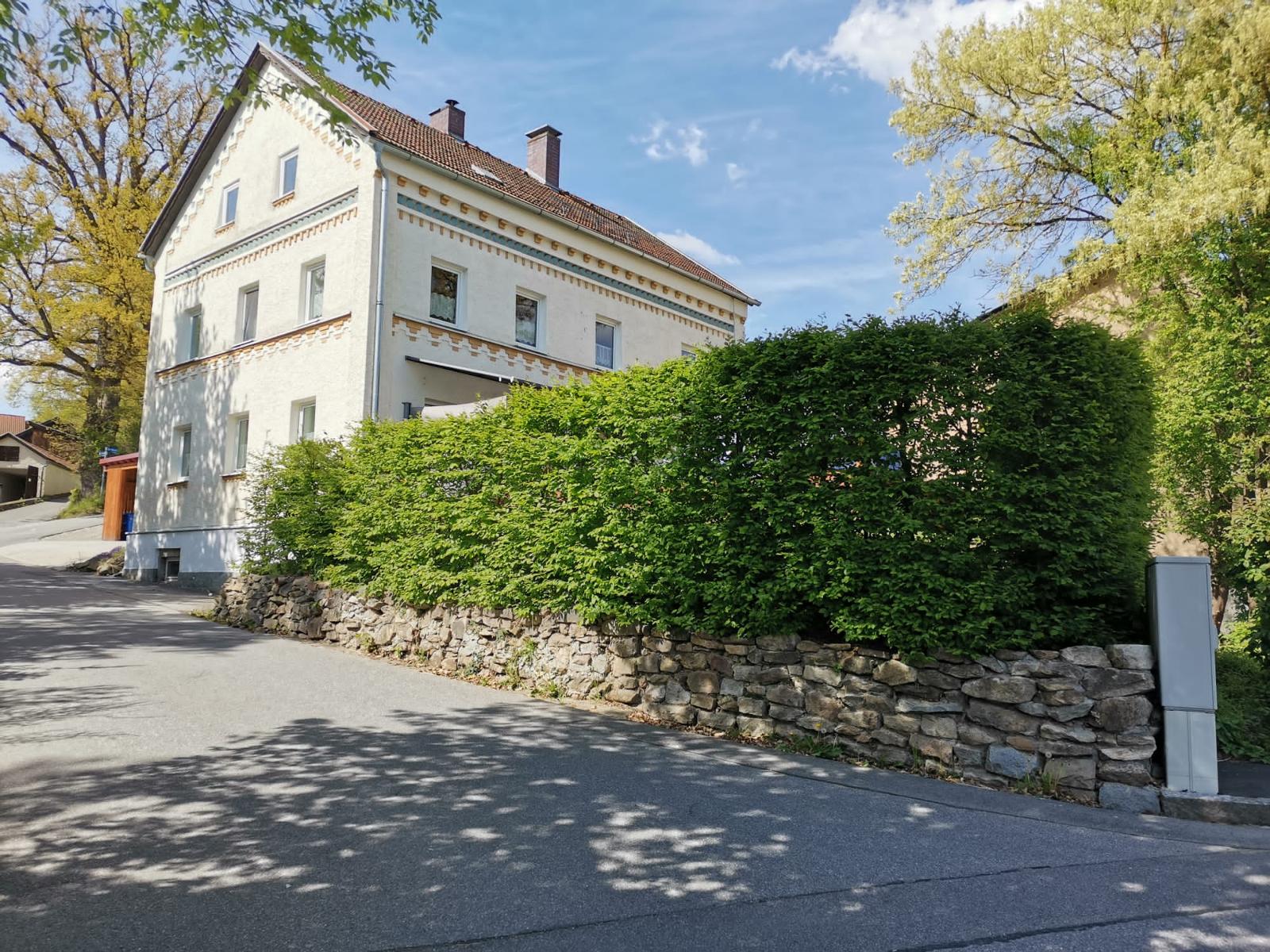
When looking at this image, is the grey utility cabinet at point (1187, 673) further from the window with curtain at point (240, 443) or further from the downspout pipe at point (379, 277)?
the window with curtain at point (240, 443)

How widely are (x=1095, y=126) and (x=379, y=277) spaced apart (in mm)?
12860

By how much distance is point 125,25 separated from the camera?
6879 millimetres

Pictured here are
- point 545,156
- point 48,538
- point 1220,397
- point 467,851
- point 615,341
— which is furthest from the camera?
point 48,538

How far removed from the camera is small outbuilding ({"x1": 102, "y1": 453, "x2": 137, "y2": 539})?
84.5 ft

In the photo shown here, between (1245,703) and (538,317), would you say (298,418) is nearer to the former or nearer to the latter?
(538,317)

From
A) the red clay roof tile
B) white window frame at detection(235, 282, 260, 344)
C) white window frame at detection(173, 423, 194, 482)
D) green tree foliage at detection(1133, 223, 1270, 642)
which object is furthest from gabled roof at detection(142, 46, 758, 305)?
green tree foliage at detection(1133, 223, 1270, 642)

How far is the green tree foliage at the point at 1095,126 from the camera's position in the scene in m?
12.2

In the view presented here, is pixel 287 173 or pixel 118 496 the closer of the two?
pixel 287 173

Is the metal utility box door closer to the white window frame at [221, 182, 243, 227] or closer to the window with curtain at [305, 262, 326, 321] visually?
the window with curtain at [305, 262, 326, 321]

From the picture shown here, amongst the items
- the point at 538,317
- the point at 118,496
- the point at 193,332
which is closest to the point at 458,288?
the point at 538,317

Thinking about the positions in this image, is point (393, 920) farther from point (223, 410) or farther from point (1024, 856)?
point (223, 410)

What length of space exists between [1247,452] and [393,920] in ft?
41.0

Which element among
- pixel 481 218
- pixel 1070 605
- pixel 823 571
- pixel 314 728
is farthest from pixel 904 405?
pixel 481 218

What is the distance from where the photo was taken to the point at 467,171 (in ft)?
57.6
